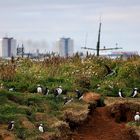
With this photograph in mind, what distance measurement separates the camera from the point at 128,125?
18219mm

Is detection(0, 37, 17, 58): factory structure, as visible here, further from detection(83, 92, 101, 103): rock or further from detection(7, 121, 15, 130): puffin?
detection(7, 121, 15, 130): puffin

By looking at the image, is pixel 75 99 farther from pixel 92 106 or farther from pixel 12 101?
pixel 12 101

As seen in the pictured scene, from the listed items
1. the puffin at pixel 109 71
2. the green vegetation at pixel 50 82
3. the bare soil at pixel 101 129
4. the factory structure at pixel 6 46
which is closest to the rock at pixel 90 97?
the bare soil at pixel 101 129

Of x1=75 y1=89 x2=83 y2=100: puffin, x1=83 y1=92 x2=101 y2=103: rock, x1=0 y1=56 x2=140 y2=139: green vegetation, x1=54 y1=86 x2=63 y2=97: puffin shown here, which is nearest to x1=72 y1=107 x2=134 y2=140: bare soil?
x1=83 y1=92 x2=101 y2=103: rock

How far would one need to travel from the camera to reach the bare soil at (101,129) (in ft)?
58.1

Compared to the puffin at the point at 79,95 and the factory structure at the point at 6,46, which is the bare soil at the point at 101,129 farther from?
the factory structure at the point at 6,46

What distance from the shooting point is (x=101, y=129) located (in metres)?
18.5

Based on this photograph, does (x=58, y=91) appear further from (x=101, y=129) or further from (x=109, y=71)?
(x=109, y=71)

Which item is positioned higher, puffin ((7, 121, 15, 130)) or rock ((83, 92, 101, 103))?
rock ((83, 92, 101, 103))

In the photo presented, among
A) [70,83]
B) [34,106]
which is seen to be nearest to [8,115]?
[34,106]

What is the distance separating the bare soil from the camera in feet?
58.1

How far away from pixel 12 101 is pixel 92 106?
2.70 meters

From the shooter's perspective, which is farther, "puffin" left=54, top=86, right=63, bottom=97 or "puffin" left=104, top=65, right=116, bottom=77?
"puffin" left=104, top=65, right=116, bottom=77

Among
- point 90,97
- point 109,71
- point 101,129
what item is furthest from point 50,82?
point 101,129
